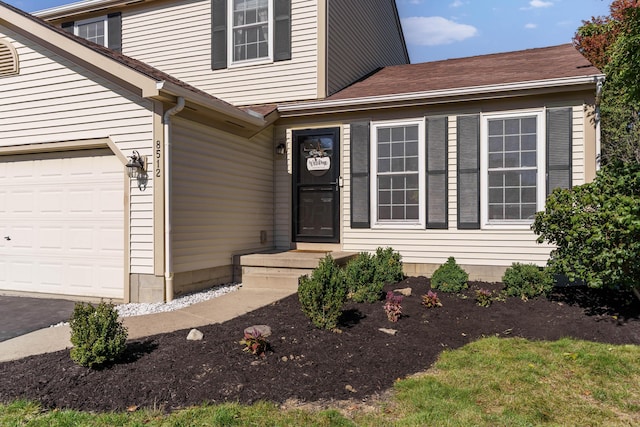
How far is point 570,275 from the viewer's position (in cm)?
509

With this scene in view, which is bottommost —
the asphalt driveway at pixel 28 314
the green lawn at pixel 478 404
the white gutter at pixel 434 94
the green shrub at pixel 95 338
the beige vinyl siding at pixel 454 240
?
the asphalt driveway at pixel 28 314

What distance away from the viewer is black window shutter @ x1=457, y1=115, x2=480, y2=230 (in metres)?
7.40

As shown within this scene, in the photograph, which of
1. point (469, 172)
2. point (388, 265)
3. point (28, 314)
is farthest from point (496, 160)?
point (28, 314)

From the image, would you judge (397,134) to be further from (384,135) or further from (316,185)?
(316,185)

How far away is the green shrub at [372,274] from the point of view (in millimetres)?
5898

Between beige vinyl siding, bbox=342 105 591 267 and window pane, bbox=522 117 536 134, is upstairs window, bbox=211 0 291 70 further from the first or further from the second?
window pane, bbox=522 117 536 134

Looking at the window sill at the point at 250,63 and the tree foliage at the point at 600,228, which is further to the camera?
the window sill at the point at 250,63

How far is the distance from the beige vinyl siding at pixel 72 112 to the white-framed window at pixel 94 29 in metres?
4.06

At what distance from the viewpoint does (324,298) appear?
464cm

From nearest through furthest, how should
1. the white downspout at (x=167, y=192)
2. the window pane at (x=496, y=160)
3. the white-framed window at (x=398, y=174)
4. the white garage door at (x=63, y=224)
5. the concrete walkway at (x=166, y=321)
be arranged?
the concrete walkway at (x=166, y=321)
the white downspout at (x=167, y=192)
the white garage door at (x=63, y=224)
the window pane at (x=496, y=160)
the white-framed window at (x=398, y=174)

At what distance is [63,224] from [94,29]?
6600 millimetres

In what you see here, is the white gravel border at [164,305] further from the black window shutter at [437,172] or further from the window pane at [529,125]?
the window pane at [529,125]

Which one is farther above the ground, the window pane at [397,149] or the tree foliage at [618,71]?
the tree foliage at [618,71]

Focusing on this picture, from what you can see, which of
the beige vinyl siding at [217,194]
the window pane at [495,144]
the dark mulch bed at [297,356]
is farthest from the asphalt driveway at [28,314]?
the window pane at [495,144]
